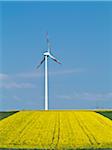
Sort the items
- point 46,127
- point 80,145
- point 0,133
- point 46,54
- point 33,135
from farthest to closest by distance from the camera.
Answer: point 46,54, point 46,127, point 0,133, point 33,135, point 80,145

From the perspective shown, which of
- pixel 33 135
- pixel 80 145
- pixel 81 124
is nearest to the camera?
pixel 80 145

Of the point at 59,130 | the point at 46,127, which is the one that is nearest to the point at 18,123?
the point at 46,127

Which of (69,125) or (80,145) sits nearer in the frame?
(80,145)

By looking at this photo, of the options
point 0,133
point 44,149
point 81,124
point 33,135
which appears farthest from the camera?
point 81,124

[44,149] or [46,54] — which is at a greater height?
[46,54]

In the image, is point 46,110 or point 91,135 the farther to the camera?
point 46,110

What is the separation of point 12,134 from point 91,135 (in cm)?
840

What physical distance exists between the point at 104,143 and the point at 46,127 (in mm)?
13205

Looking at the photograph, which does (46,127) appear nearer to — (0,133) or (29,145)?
(0,133)

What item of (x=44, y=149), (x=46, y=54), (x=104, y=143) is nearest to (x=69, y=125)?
(x=104, y=143)

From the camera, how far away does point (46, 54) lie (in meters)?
73.2

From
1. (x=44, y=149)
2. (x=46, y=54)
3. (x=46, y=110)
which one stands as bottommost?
(x=44, y=149)

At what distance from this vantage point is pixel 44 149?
113ft

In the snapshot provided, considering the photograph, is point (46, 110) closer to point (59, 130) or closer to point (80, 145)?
point (59, 130)
